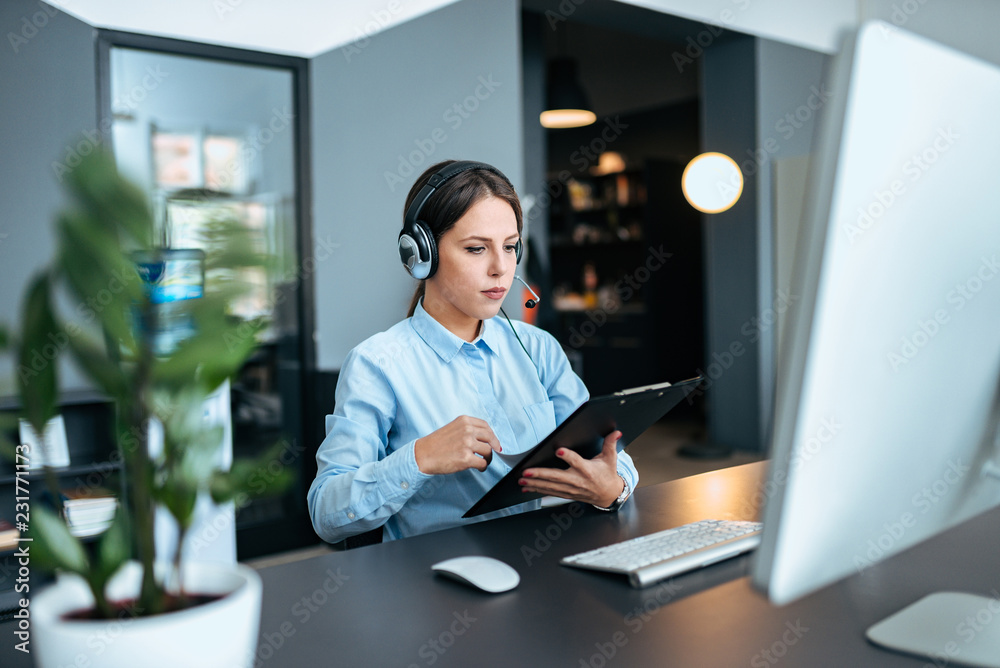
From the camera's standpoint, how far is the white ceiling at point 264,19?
3469 mm

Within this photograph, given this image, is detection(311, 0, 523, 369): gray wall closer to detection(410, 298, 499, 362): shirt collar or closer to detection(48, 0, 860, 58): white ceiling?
detection(48, 0, 860, 58): white ceiling

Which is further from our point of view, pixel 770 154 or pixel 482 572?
pixel 770 154

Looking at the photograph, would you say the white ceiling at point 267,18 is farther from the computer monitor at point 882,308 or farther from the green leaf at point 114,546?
the green leaf at point 114,546

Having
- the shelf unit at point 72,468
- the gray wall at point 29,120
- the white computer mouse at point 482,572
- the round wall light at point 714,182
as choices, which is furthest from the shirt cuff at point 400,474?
the round wall light at point 714,182

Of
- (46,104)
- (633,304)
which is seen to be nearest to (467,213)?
(46,104)

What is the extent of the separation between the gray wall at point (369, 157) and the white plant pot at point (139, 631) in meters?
3.46

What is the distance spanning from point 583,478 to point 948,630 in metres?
0.56

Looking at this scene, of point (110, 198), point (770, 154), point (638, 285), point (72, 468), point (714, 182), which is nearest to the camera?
point (110, 198)

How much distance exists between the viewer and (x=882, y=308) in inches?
20.6

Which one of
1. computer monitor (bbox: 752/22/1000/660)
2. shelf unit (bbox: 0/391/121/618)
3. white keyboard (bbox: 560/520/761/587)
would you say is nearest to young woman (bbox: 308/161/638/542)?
white keyboard (bbox: 560/520/761/587)

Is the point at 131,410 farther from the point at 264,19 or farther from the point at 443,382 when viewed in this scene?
the point at 264,19

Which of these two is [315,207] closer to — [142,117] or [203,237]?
[142,117]

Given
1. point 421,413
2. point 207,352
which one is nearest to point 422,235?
point 421,413

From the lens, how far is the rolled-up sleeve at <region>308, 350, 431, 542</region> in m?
1.29
